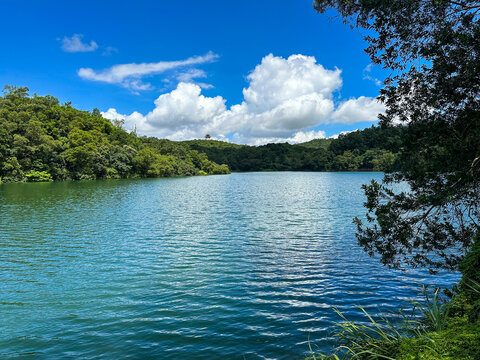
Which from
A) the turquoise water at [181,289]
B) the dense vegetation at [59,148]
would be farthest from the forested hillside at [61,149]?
the turquoise water at [181,289]

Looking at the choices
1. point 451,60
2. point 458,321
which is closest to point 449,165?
point 451,60

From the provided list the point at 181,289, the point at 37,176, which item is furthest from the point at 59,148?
the point at 181,289

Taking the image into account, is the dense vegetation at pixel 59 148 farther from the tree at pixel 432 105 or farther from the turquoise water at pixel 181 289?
the tree at pixel 432 105

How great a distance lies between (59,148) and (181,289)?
299ft

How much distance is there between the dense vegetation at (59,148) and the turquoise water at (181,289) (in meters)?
67.0

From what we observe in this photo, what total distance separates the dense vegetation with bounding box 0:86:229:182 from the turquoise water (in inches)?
2637

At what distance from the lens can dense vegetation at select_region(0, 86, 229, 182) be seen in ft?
247

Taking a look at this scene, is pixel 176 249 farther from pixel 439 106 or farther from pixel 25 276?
pixel 439 106

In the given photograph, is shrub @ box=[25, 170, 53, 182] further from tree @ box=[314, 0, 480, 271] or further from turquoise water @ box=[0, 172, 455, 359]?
tree @ box=[314, 0, 480, 271]

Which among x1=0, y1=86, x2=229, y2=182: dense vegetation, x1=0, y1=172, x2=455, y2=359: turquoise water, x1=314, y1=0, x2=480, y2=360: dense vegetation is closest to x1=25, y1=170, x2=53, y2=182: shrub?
x1=0, y1=86, x2=229, y2=182: dense vegetation

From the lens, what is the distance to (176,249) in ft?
54.4

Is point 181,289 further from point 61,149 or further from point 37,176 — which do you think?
point 61,149

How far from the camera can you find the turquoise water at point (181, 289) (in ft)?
24.8

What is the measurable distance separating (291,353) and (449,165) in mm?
5817
